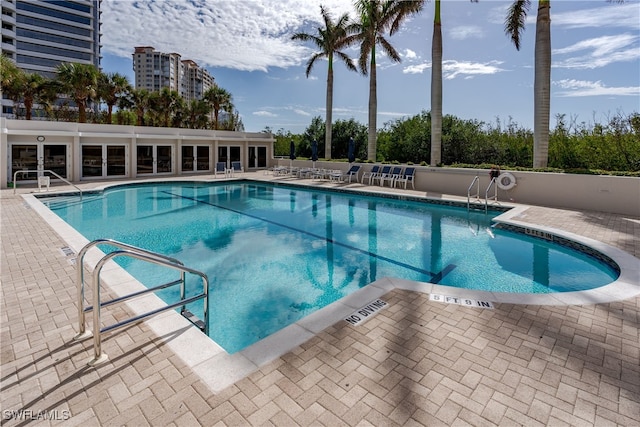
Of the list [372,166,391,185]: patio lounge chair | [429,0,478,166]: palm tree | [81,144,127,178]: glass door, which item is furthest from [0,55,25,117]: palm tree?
[429,0,478,166]: palm tree

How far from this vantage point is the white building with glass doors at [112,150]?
50.1ft

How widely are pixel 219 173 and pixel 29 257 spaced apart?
15.6 metres

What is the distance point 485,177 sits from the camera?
13.2 metres

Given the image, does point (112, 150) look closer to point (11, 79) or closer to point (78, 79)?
point (78, 79)

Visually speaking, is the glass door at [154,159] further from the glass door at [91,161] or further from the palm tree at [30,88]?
the palm tree at [30,88]

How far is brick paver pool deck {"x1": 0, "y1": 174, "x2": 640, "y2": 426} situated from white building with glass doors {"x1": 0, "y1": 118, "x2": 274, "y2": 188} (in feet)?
38.7

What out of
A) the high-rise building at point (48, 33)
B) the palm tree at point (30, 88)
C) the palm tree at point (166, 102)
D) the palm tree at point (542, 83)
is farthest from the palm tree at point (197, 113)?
the high-rise building at point (48, 33)

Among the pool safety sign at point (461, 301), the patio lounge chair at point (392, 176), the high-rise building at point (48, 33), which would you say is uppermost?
the high-rise building at point (48, 33)

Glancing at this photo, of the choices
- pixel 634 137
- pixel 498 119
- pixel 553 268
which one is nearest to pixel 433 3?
pixel 498 119

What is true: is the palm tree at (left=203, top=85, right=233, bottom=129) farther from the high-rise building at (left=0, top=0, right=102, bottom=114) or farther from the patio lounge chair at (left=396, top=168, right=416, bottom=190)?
the high-rise building at (left=0, top=0, right=102, bottom=114)

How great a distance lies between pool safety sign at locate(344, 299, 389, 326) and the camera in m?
3.79

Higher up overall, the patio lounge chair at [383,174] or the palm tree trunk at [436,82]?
the palm tree trunk at [436,82]

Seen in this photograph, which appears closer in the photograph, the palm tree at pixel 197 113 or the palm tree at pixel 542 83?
the palm tree at pixel 542 83

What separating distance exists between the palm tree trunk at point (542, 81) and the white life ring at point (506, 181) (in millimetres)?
1186
